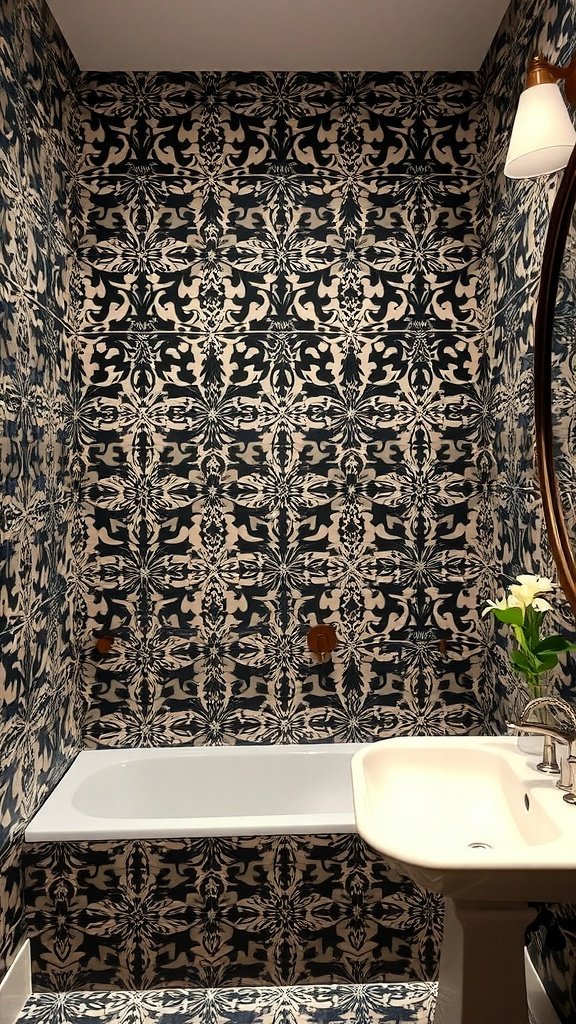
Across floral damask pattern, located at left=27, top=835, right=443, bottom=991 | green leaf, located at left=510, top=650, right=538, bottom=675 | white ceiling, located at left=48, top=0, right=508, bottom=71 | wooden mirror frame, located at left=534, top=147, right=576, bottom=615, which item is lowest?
floral damask pattern, located at left=27, top=835, right=443, bottom=991

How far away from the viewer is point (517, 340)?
249cm

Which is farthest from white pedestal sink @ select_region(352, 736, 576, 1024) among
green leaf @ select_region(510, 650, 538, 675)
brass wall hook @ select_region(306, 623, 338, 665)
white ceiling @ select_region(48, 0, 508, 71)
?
white ceiling @ select_region(48, 0, 508, 71)

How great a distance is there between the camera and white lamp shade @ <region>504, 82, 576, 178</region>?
1749 mm

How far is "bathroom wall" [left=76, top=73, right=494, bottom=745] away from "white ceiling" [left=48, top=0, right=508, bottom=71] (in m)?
0.08

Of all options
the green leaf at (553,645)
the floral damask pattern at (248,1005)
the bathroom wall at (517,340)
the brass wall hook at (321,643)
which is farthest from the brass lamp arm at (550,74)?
the floral damask pattern at (248,1005)

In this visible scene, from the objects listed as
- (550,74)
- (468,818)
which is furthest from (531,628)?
(550,74)

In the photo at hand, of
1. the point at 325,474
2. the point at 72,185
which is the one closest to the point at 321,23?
the point at 72,185

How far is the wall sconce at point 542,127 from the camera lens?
5.74 feet

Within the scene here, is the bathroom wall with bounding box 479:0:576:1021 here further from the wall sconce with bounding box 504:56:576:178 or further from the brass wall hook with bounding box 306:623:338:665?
A: the brass wall hook with bounding box 306:623:338:665

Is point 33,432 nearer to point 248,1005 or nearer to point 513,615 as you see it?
point 513,615

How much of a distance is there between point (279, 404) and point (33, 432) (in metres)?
0.95

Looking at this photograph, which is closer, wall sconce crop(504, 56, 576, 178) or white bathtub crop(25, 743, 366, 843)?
wall sconce crop(504, 56, 576, 178)

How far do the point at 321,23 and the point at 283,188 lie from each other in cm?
55

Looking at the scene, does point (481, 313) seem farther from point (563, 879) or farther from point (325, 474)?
point (563, 879)
